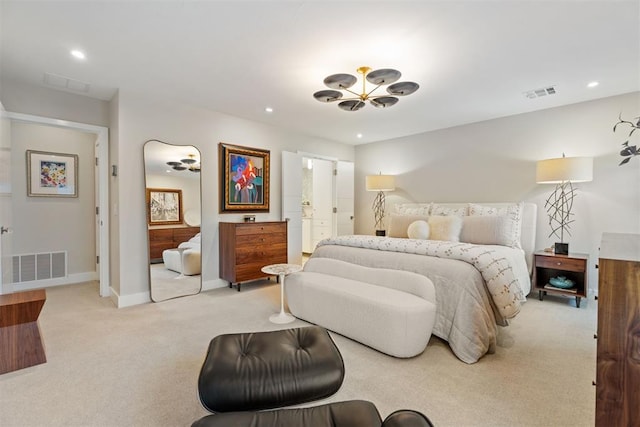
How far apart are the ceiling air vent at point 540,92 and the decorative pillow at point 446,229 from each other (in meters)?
1.63

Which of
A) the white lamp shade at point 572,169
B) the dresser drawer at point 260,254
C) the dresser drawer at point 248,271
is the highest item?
the white lamp shade at point 572,169

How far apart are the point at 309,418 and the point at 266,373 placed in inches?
14.4

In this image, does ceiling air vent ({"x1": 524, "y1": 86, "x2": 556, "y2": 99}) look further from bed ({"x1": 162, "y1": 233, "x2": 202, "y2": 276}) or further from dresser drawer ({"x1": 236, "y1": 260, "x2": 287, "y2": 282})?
bed ({"x1": 162, "y1": 233, "x2": 202, "y2": 276})

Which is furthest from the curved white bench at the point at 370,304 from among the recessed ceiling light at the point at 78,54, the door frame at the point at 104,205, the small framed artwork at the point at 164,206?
the recessed ceiling light at the point at 78,54

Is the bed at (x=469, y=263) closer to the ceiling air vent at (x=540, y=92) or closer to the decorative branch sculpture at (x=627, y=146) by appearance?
the decorative branch sculpture at (x=627, y=146)

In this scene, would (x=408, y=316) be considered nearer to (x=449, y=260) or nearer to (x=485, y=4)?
(x=449, y=260)

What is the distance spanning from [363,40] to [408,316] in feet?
7.08

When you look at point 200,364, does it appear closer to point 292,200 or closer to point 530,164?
point 292,200

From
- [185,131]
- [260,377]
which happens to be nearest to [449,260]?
[260,377]

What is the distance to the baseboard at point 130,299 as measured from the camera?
337 cm

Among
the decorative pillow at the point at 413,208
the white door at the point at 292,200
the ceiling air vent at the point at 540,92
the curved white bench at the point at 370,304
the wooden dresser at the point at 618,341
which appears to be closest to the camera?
the wooden dresser at the point at 618,341

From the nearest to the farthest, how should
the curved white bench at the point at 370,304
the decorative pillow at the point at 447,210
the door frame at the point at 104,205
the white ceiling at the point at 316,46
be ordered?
the white ceiling at the point at 316,46
the curved white bench at the point at 370,304
the door frame at the point at 104,205
the decorative pillow at the point at 447,210

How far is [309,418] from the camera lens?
1.20m

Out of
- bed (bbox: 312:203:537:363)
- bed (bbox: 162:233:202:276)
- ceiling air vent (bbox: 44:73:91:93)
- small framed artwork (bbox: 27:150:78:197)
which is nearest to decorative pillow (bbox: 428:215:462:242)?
bed (bbox: 312:203:537:363)
